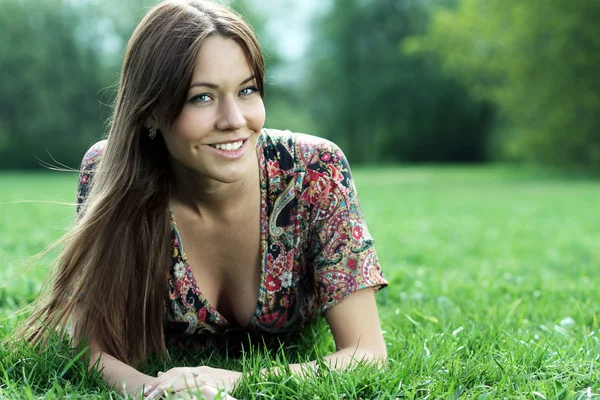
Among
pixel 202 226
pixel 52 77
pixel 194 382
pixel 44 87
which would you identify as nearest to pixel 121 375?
pixel 194 382

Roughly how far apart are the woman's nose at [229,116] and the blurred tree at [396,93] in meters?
39.5

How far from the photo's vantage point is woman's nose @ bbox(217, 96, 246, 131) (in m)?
2.52

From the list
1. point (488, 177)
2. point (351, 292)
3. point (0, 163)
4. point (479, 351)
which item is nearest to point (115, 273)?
point (351, 292)

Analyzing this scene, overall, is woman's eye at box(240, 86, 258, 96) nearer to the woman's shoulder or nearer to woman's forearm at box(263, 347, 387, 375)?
the woman's shoulder

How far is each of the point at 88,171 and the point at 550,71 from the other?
23477 mm

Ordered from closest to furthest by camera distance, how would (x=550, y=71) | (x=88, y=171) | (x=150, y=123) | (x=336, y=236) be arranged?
1. (x=150, y=123)
2. (x=336, y=236)
3. (x=88, y=171)
4. (x=550, y=71)

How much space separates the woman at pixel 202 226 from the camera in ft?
8.23

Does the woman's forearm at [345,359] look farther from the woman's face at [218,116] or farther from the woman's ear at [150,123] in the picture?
the woman's ear at [150,123]

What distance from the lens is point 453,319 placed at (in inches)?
141

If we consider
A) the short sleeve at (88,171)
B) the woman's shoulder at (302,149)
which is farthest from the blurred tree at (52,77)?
the woman's shoulder at (302,149)

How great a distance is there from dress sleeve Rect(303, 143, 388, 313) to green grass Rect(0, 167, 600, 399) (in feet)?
1.10

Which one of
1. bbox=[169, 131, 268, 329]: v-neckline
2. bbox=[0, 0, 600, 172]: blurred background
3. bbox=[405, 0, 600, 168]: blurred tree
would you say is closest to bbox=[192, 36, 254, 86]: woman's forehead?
bbox=[169, 131, 268, 329]: v-neckline

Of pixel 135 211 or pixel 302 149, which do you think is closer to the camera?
pixel 135 211

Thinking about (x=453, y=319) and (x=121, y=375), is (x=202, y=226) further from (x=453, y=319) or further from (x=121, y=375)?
(x=453, y=319)
